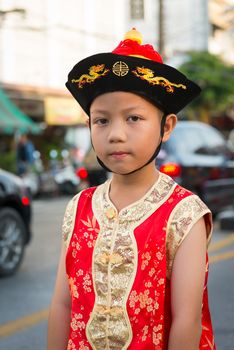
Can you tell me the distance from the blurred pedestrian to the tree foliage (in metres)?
22.9

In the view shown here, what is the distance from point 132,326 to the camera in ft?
→ 6.70

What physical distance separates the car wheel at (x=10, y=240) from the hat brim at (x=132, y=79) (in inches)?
226

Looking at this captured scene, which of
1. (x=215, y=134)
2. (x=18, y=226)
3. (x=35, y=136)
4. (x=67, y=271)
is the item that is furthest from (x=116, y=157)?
(x=35, y=136)

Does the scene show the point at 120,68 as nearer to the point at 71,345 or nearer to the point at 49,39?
the point at 71,345

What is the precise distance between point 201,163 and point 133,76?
892 cm

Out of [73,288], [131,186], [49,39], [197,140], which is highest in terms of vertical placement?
[49,39]

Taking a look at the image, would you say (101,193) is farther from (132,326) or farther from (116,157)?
(132,326)

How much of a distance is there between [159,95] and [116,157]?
22 centimetres

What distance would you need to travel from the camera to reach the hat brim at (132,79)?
2062 mm

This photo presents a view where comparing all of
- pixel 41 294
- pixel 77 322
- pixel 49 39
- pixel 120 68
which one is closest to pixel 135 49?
pixel 120 68

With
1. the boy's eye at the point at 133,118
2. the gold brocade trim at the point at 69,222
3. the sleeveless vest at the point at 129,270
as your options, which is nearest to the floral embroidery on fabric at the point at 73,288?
the sleeveless vest at the point at 129,270

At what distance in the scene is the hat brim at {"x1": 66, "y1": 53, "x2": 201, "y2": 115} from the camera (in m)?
2.06

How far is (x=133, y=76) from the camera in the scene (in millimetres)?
2068

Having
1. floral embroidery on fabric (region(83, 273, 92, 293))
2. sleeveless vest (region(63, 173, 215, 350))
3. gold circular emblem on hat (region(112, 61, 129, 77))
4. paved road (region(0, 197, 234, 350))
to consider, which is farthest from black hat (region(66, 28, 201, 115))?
paved road (region(0, 197, 234, 350))
